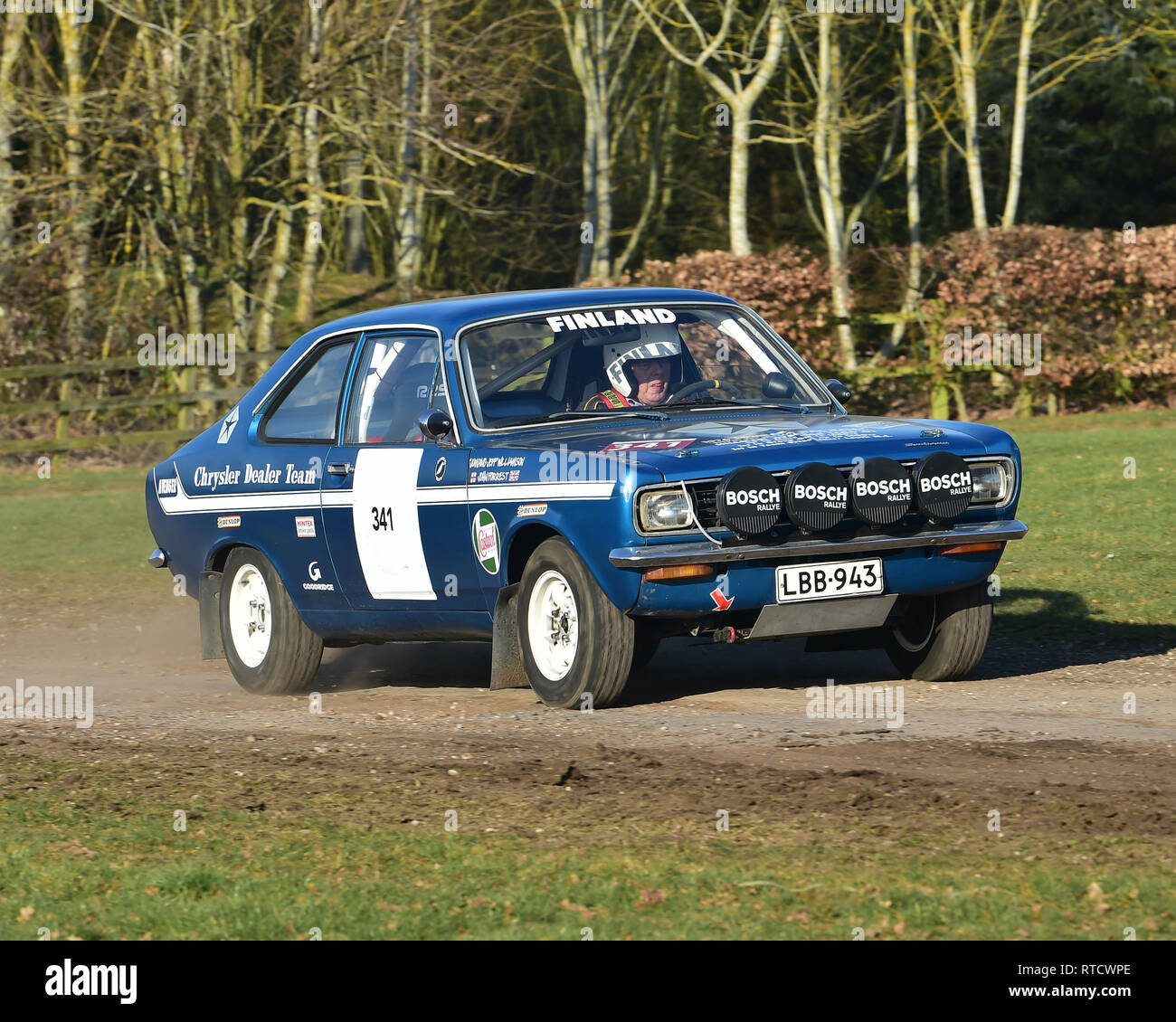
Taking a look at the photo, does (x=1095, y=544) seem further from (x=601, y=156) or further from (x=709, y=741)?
(x=601, y=156)

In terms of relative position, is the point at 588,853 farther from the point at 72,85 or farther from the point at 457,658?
the point at 72,85

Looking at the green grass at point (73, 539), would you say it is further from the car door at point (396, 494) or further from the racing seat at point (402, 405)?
the racing seat at point (402, 405)

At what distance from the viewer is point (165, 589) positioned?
48.9 feet

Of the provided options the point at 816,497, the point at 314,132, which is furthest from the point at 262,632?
the point at 314,132

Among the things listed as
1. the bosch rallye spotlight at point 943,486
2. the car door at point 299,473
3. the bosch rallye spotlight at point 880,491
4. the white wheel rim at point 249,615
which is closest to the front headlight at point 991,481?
the bosch rallye spotlight at point 943,486

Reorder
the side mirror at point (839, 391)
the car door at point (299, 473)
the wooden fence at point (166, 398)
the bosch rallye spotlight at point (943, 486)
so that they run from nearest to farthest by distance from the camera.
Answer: the bosch rallye spotlight at point (943, 486) → the side mirror at point (839, 391) → the car door at point (299, 473) → the wooden fence at point (166, 398)

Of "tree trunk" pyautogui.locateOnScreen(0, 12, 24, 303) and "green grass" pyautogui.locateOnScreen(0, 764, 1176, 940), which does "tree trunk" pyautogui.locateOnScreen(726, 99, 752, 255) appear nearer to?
"tree trunk" pyautogui.locateOnScreen(0, 12, 24, 303)

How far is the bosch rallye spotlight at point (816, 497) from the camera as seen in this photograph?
765 cm

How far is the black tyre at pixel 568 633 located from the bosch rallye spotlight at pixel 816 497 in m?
0.83

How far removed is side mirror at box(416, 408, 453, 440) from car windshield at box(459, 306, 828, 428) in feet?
0.45

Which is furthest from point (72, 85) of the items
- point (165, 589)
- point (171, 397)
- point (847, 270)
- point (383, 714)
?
point (383, 714)

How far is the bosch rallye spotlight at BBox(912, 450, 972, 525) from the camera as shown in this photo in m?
7.97

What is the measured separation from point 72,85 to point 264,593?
18.6 meters

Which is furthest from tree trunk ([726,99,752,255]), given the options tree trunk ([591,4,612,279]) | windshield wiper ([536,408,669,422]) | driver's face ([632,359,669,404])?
windshield wiper ([536,408,669,422])
